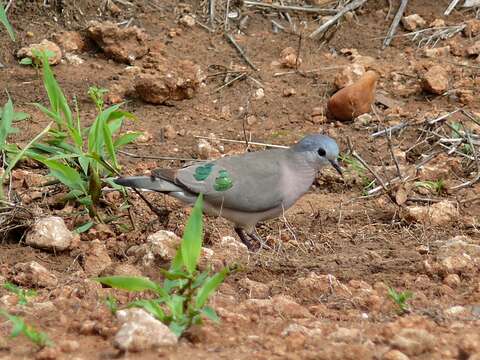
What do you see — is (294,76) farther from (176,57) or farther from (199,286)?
(199,286)

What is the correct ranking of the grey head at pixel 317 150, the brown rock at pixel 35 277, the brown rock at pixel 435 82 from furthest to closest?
the brown rock at pixel 435 82
the grey head at pixel 317 150
the brown rock at pixel 35 277

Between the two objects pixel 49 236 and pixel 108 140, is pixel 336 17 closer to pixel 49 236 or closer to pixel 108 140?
pixel 108 140

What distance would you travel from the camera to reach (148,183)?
5137mm

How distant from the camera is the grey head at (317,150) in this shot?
5516 mm

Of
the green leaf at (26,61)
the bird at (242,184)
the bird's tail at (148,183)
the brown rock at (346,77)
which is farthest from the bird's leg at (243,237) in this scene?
the green leaf at (26,61)

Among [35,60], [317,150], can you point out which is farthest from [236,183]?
[35,60]

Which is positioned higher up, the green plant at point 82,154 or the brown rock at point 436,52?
the green plant at point 82,154

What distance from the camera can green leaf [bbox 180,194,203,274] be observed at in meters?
3.42

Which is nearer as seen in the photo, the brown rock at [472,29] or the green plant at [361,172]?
the green plant at [361,172]

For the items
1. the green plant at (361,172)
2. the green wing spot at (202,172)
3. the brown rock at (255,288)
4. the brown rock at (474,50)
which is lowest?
the brown rock at (474,50)

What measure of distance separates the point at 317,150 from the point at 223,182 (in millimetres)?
676

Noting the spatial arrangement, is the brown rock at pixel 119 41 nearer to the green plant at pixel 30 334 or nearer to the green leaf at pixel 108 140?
the green leaf at pixel 108 140

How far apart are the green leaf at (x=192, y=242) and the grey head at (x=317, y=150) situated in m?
2.06

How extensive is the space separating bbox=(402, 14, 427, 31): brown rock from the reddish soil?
6.9 inches
